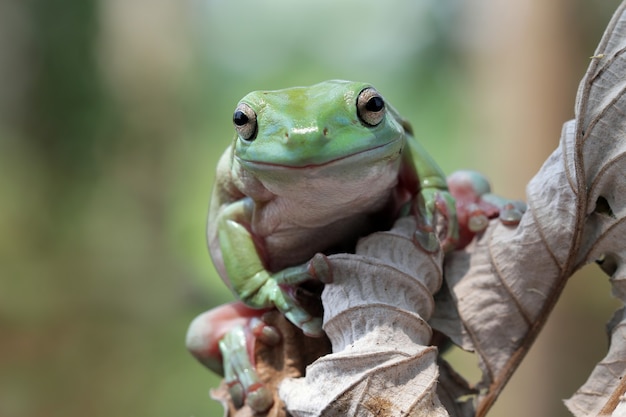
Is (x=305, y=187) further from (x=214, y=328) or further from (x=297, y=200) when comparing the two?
(x=214, y=328)

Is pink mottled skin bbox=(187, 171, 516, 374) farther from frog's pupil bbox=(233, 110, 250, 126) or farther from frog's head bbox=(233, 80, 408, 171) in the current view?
frog's pupil bbox=(233, 110, 250, 126)

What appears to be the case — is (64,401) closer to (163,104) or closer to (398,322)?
(163,104)

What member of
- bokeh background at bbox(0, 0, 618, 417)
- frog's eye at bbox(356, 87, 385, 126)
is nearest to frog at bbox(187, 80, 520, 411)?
frog's eye at bbox(356, 87, 385, 126)

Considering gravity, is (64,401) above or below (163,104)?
below

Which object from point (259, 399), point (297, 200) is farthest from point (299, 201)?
point (259, 399)

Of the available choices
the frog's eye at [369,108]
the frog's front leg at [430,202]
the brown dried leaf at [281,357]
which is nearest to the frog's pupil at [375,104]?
the frog's eye at [369,108]

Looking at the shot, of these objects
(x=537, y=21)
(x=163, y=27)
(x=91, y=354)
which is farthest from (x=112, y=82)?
(x=537, y=21)
